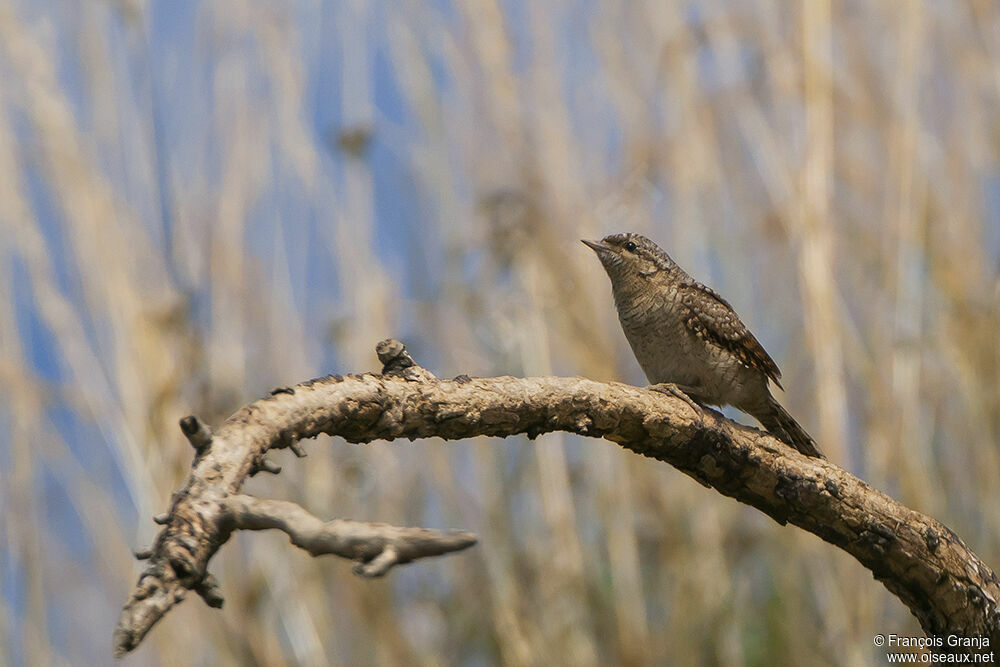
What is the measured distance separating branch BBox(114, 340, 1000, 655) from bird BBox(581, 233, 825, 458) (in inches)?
22.6

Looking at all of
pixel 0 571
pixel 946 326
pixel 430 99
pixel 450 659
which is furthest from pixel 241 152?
pixel 946 326

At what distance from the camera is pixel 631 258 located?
Result: 2.85 meters

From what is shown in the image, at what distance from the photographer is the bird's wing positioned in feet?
8.37

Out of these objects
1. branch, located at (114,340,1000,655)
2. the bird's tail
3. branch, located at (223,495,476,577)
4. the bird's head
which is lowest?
branch, located at (223,495,476,577)

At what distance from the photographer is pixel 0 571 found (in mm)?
3273

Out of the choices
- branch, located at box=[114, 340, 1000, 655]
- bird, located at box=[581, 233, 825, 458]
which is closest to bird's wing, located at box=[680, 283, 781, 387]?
bird, located at box=[581, 233, 825, 458]

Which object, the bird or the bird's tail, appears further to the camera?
the bird

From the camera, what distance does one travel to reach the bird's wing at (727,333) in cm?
255

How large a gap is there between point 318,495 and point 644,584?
1267 mm

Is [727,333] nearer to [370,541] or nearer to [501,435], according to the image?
[501,435]

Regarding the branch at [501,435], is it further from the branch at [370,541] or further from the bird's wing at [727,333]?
the bird's wing at [727,333]

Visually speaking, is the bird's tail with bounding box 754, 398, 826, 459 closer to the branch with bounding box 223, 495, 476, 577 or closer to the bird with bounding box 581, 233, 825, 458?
the bird with bounding box 581, 233, 825, 458

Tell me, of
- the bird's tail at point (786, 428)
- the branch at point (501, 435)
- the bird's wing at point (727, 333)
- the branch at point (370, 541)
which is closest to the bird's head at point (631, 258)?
the bird's wing at point (727, 333)

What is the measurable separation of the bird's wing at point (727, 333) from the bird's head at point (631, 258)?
0.75 feet
